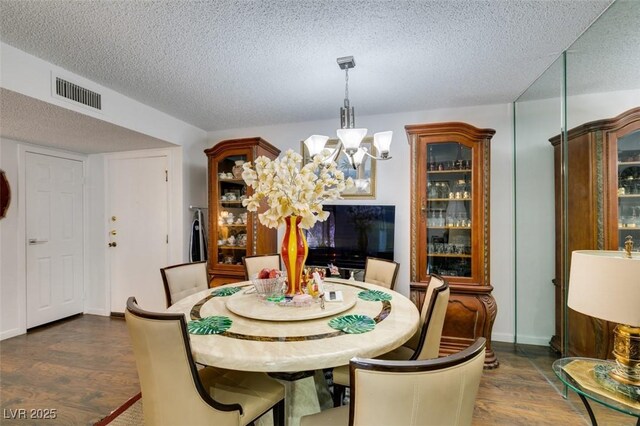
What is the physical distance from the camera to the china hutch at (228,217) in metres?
3.42

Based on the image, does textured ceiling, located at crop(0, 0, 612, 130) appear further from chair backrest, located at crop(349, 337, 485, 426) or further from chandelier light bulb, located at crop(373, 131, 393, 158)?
chair backrest, located at crop(349, 337, 485, 426)

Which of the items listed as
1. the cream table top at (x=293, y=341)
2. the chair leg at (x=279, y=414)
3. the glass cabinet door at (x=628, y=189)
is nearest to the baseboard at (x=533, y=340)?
the glass cabinet door at (x=628, y=189)

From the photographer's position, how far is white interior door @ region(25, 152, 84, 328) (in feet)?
11.3

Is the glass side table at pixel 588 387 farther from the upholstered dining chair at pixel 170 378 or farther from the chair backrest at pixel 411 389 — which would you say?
the upholstered dining chair at pixel 170 378

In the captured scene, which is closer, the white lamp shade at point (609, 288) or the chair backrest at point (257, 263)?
the white lamp shade at point (609, 288)

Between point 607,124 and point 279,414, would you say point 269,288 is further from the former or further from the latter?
point 607,124

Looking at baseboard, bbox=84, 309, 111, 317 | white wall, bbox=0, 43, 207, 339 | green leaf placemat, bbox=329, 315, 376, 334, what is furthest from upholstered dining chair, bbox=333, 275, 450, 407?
baseboard, bbox=84, 309, 111, 317

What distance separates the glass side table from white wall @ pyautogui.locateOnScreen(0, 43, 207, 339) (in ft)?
11.9

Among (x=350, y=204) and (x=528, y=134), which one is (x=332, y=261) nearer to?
(x=350, y=204)

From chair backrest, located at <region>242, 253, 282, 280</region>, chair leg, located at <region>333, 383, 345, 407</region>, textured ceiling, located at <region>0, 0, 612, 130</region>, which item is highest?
textured ceiling, located at <region>0, 0, 612, 130</region>

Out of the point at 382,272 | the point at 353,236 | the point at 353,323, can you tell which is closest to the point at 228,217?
the point at 353,236

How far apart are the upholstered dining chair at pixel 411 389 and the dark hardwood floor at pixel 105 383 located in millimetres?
1508

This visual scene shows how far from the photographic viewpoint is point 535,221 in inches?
114

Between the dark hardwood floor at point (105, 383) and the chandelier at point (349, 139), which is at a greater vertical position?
the chandelier at point (349, 139)
